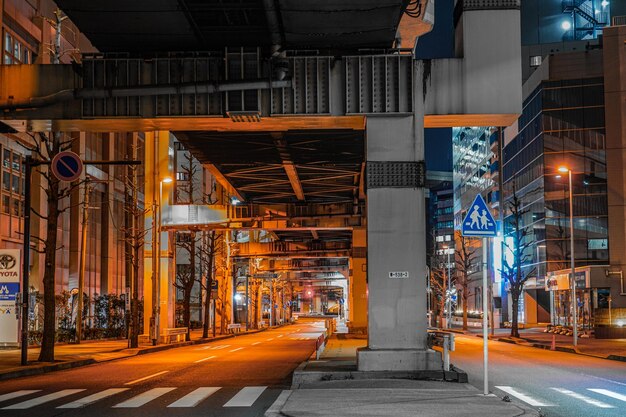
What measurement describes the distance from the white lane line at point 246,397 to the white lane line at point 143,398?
1.63 m

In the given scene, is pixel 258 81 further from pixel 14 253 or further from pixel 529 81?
pixel 529 81

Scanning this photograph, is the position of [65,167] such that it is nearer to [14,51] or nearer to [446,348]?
[446,348]

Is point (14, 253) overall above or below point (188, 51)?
below

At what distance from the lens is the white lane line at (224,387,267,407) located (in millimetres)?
15016

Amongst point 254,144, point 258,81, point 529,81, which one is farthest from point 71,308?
point 529,81

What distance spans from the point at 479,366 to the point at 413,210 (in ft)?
31.6

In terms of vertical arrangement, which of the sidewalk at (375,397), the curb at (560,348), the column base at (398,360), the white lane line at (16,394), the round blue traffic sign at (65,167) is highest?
the round blue traffic sign at (65,167)

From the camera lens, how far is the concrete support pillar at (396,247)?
17.9 meters

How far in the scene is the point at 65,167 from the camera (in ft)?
77.4

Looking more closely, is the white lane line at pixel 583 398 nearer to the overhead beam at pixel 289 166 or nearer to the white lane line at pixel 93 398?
the white lane line at pixel 93 398

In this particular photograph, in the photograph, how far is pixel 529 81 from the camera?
83438 mm

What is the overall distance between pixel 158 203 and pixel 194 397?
78.3ft

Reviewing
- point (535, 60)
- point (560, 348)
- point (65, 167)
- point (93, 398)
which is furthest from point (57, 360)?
point (535, 60)

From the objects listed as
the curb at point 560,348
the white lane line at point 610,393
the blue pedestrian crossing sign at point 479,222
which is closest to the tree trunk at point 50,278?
the blue pedestrian crossing sign at point 479,222
